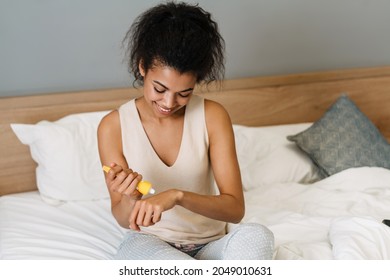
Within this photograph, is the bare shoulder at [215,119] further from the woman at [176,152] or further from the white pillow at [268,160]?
the white pillow at [268,160]

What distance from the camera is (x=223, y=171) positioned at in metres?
1.42

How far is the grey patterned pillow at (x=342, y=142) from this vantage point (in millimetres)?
1964

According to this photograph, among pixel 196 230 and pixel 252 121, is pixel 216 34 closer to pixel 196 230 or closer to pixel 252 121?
pixel 196 230

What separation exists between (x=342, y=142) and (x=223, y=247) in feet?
2.86

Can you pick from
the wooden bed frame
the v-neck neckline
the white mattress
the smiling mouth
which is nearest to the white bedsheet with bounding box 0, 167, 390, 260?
the white mattress

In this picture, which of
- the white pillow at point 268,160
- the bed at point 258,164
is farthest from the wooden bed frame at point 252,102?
the white pillow at point 268,160

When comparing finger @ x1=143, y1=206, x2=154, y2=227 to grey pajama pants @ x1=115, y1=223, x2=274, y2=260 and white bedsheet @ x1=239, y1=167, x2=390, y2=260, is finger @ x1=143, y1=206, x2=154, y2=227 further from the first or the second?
white bedsheet @ x1=239, y1=167, x2=390, y2=260

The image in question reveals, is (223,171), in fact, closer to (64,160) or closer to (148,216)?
(148,216)

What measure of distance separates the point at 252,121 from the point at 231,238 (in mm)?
979

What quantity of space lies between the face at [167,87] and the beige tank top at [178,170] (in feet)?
0.40

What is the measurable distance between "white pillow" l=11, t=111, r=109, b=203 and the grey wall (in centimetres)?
19

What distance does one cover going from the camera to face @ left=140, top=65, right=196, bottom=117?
1.27 meters

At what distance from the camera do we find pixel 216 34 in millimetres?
1337

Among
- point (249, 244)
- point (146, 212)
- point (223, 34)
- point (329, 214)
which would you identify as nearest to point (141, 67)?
point (146, 212)
